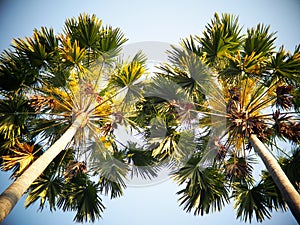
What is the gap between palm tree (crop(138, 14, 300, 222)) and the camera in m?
5.96

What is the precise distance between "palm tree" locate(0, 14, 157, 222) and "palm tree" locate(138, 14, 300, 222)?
3.62 feet

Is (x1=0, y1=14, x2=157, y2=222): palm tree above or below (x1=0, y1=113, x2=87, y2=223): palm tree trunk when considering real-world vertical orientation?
above

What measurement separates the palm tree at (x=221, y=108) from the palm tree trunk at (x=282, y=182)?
0.30 m

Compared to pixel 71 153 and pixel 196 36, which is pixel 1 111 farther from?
pixel 196 36

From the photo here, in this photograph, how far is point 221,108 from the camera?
720cm

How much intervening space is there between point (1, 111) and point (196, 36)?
19.0 feet

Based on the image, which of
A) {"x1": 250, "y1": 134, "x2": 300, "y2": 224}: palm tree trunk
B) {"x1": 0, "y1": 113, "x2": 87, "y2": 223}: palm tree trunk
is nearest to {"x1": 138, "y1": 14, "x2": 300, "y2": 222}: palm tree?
{"x1": 250, "y1": 134, "x2": 300, "y2": 224}: palm tree trunk

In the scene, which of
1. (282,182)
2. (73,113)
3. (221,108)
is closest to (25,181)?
(73,113)

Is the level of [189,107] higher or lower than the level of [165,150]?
higher

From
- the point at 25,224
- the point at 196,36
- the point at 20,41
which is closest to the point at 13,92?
the point at 20,41

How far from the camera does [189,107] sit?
6535mm

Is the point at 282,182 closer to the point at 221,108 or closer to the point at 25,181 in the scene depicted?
the point at 221,108

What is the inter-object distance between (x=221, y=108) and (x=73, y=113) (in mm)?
4384

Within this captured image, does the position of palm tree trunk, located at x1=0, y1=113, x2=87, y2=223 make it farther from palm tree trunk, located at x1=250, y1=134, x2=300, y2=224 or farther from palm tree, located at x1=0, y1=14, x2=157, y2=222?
palm tree trunk, located at x1=250, y1=134, x2=300, y2=224
